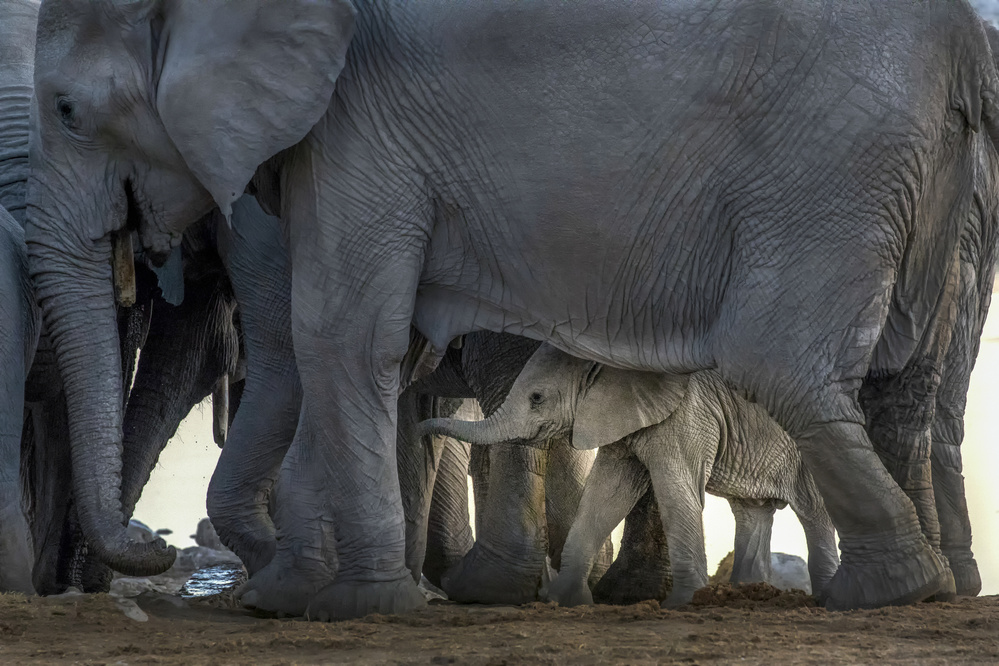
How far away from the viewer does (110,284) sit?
5.14 m

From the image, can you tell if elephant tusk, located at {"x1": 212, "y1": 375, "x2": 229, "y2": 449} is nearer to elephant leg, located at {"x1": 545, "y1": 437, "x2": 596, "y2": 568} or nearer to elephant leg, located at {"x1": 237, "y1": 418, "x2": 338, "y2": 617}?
elephant leg, located at {"x1": 545, "y1": 437, "x2": 596, "y2": 568}

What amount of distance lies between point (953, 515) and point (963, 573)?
20cm

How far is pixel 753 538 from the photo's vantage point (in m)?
6.04

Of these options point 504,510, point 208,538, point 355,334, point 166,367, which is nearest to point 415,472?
point 504,510

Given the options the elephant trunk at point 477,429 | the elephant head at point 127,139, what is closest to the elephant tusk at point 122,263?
the elephant head at point 127,139

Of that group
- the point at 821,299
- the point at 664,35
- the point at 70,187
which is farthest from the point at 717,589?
the point at 70,187

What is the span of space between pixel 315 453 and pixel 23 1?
246 cm

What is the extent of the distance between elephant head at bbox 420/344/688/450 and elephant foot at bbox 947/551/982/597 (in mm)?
1091

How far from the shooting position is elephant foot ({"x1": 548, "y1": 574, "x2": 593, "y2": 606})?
5496mm

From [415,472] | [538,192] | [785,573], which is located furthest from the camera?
[785,573]

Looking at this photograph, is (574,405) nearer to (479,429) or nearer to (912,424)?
(479,429)

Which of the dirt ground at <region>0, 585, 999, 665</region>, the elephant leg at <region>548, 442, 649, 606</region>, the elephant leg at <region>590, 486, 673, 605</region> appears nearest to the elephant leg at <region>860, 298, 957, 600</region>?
the dirt ground at <region>0, 585, 999, 665</region>

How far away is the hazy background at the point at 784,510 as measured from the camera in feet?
38.8

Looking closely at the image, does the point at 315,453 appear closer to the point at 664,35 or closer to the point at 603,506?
the point at 603,506
